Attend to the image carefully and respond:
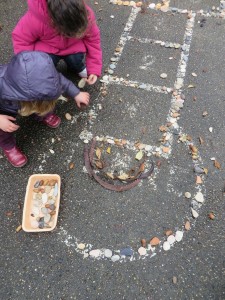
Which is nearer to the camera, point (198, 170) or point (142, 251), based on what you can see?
point (142, 251)

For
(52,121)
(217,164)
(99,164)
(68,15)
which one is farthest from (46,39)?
(217,164)

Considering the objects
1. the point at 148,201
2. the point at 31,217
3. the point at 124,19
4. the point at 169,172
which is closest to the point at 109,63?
the point at 124,19

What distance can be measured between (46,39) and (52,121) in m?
0.68

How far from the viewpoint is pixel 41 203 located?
225 cm

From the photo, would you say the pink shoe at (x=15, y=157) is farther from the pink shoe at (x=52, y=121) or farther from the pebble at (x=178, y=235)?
the pebble at (x=178, y=235)

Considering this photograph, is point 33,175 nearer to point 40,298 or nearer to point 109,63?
point 40,298

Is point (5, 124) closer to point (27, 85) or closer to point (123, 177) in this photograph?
point (27, 85)

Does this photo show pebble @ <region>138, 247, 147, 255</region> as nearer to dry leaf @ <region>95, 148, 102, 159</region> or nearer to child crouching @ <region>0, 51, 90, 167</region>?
dry leaf @ <region>95, 148, 102, 159</region>

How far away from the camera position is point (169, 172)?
2.43m

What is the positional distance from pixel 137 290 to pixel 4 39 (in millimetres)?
2871

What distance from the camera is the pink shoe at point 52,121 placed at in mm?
2584

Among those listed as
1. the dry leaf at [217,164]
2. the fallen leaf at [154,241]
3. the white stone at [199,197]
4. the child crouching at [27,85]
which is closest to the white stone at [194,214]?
the white stone at [199,197]

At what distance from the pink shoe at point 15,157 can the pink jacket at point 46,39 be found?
800 millimetres

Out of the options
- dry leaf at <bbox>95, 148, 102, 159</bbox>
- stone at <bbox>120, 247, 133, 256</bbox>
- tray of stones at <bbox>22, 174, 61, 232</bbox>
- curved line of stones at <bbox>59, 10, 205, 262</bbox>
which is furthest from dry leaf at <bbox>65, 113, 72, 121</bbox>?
stone at <bbox>120, 247, 133, 256</bbox>
